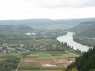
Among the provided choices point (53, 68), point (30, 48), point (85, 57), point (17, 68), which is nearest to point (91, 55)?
point (85, 57)

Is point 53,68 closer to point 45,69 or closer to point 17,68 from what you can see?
point 45,69

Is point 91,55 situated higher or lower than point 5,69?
higher

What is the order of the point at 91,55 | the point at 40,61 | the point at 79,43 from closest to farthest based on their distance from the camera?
the point at 91,55, the point at 40,61, the point at 79,43

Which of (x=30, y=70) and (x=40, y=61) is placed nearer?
(x=30, y=70)

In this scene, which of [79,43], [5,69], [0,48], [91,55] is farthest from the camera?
[79,43]

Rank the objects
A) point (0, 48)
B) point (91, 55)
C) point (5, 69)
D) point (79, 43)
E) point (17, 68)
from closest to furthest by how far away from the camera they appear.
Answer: point (91, 55)
point (5, 69)
point (17, 68)
point (0, 48)
point (79, 43)

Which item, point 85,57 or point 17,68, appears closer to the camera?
point 85,57

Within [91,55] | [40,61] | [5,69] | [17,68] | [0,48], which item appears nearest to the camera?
[91,55]

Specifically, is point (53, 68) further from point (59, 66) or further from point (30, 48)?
point (30, 48)

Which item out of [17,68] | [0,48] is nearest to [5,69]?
[17,68]
